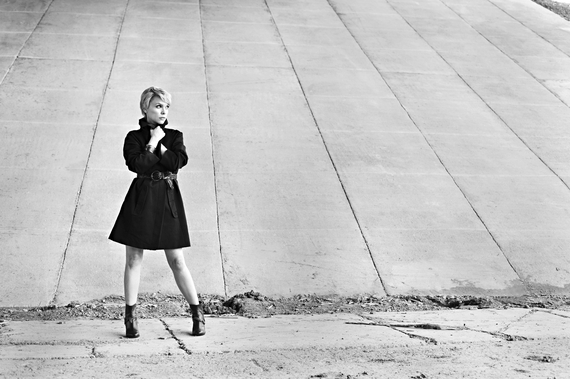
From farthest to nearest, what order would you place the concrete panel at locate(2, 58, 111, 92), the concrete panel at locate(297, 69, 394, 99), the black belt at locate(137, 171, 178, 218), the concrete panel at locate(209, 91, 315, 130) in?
the concrete panel at locate(297, 69, 394, 99), the concrete panel at locate(2, 58, 111, 92), the concrete panel at locate(209, 91, 315, 130), the black belt at locate(137, 171, 178, 218)

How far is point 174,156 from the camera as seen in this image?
18.3 ft

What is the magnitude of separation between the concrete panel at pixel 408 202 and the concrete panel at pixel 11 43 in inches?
251

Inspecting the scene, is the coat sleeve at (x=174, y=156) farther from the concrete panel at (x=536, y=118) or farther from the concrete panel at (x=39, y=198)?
the concrete panel at (x=536, y=118)

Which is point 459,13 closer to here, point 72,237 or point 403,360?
point 72,237

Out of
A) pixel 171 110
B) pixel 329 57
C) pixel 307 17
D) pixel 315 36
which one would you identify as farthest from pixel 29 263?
pixel 307 17

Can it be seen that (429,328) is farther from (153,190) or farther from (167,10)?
(167,10)

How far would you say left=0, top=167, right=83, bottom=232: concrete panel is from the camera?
27.9 ft

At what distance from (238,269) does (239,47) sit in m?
7.13

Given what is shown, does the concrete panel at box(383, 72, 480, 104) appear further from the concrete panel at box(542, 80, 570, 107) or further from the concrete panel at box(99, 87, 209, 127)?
the concrete panel at box(99, 87, 209, 127)

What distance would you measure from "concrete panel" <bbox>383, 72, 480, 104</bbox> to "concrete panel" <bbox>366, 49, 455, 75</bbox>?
266 millimetres

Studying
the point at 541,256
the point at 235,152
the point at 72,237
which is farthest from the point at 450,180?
the point at 72,237

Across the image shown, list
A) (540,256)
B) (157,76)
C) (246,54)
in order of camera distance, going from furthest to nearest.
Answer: (246,54)
(157,76)
(540,256)

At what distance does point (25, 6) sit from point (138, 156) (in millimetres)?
11681

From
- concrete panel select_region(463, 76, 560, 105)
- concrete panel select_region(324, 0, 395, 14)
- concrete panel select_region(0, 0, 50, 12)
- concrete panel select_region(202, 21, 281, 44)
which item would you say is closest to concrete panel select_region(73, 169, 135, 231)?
concrete panel select_region(202, 21, 281, 44)
